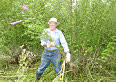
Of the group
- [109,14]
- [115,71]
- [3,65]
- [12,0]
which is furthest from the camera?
[3,65]

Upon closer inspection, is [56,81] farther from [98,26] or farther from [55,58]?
[98,26]

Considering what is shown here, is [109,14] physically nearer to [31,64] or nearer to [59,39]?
[59,39]

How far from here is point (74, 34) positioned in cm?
260

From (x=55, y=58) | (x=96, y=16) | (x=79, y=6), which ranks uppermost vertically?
(x=79, y=6)

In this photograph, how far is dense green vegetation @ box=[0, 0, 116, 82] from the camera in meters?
2.36

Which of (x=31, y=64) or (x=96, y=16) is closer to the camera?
(x=96, y=16)

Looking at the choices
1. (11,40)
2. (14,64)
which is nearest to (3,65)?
(14,64)

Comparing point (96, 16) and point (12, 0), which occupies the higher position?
point (12, 0)

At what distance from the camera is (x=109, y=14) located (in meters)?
2.44

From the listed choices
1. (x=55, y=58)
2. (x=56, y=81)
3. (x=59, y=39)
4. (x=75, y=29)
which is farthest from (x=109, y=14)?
(x=56, y=81)

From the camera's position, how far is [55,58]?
8.33 feet

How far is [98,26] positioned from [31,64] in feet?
7.12

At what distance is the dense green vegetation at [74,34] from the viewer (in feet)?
7.75

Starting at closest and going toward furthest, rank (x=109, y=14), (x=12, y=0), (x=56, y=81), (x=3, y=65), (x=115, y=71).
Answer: (x=56, y=81) < (x=109, y=14) < (x=115, y=71) < (x=12, y=0) < (x=3, y=65)
